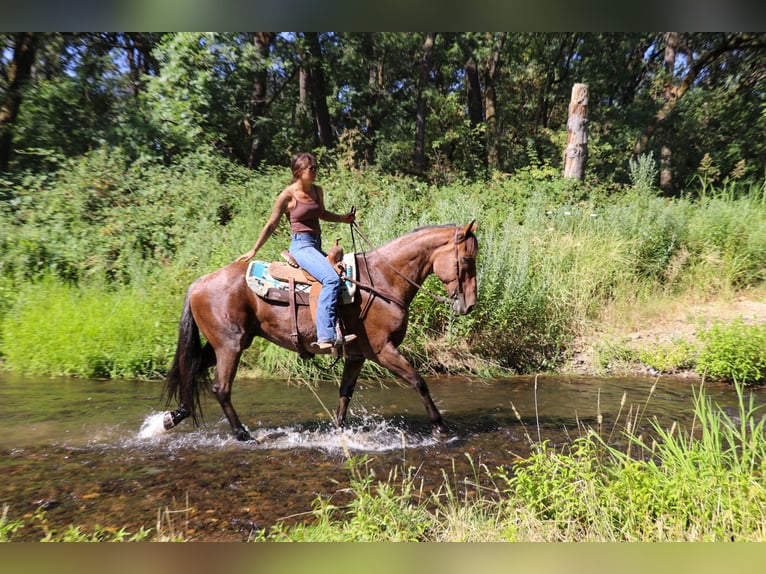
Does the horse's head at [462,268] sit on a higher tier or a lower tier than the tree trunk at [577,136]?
lower

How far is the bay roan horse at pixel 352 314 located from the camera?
18.4 ft

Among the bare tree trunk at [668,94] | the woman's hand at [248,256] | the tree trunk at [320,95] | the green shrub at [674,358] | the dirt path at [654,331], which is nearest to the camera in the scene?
the woman's hand at [248,256]

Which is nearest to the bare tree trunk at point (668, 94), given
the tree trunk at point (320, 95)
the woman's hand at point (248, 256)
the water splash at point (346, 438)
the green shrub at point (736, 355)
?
the green shrub at point (736, 355)

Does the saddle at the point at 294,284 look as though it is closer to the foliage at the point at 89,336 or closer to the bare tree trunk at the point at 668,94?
the foliage at the point at 89,336

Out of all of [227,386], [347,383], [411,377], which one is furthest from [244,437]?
[411,377]

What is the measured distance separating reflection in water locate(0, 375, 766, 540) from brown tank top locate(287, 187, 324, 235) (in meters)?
1.85

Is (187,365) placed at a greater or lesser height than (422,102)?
lesser

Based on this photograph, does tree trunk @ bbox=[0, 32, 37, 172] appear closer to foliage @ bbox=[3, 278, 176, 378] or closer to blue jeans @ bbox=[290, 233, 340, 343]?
foliage @ bbox=[3, 278, 176, 378]

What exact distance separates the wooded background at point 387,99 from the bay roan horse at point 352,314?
6296mm

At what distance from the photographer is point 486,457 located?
523 centimetres

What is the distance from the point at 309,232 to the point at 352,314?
1.04 metres

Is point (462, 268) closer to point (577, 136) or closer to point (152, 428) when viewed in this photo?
point (152, 428)

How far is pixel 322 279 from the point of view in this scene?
17.5 ft
